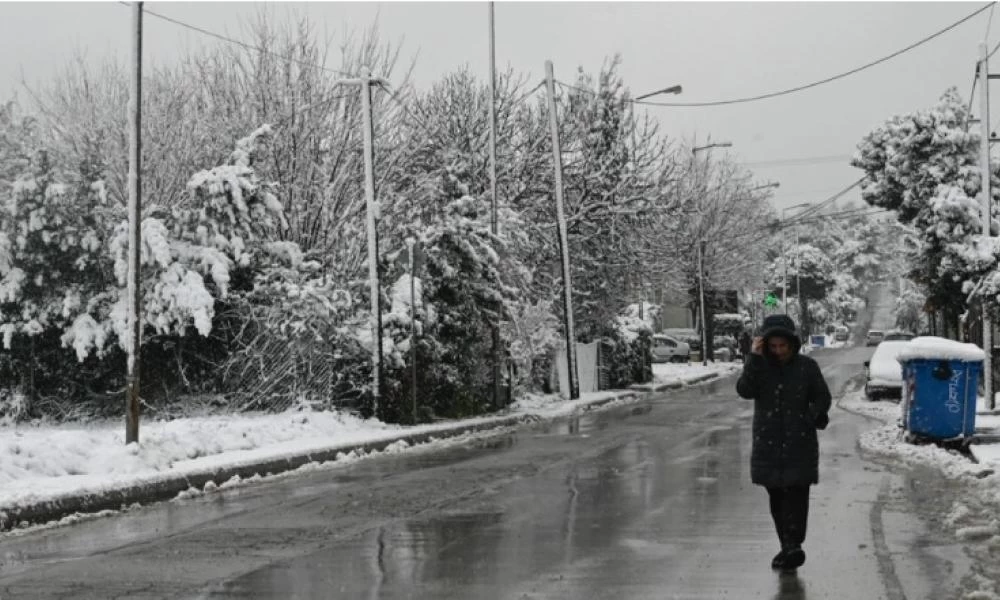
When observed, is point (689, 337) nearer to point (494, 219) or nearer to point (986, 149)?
point (494, 219)

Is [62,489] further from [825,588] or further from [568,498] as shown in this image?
[825,588]

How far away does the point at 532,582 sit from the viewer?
7941 millimetres

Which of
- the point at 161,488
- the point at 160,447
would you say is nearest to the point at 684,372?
the point at 160,447

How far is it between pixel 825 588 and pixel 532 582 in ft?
6.08

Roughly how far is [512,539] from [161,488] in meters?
5.50

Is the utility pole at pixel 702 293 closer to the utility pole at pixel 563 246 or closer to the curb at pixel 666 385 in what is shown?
the curb at pixel 666 385

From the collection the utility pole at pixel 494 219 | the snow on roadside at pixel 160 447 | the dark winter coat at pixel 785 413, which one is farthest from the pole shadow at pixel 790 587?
the utility pole at pixel 494 219

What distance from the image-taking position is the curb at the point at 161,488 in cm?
1158

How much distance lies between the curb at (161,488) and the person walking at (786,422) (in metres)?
7.01

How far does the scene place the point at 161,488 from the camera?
13648 mm

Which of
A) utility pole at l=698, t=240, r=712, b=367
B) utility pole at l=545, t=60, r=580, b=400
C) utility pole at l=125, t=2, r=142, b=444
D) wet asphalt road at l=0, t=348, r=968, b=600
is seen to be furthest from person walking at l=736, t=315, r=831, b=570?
utility pole at l=698, t=240, r=712, b=367

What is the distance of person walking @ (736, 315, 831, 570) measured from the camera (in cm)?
812

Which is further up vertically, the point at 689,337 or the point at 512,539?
the point at 689,337

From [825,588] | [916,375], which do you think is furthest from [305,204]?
[825,588]
